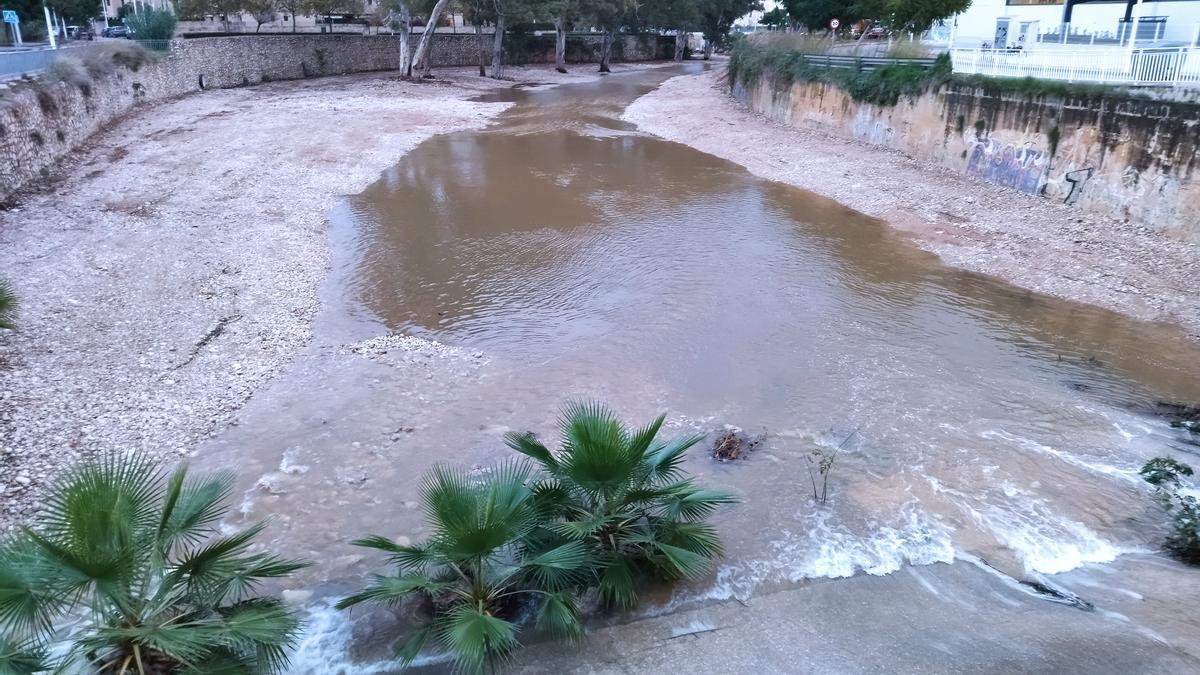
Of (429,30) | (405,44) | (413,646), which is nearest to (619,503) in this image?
(413,646)

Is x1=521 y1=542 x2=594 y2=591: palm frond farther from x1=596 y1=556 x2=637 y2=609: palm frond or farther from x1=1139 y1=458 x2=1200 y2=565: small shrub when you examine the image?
x1=1139 y1=458 x2=1200 y2=565: small shrub

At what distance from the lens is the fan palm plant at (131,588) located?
4375 millimetres

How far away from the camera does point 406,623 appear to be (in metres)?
6.66

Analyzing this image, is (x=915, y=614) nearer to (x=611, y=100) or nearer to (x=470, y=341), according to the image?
(x=470, y=341)

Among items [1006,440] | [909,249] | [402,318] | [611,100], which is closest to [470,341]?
[402,318]

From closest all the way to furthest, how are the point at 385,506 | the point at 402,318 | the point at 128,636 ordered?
the point at 128,636
the point at 385,506
the point at 402,318

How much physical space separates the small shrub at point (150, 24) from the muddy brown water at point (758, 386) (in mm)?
24012

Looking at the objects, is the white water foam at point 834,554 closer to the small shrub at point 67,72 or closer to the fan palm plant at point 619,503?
the fan palm plant at point 619,503

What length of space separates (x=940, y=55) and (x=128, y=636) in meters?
25.9

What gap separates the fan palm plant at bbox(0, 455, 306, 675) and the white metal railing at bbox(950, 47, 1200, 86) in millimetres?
18882

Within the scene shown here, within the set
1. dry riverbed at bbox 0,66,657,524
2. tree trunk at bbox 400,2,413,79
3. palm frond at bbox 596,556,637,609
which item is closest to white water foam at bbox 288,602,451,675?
palm frond at bbox 596,556,637,609

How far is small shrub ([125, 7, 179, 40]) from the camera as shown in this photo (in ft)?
115

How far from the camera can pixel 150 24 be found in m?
35.2

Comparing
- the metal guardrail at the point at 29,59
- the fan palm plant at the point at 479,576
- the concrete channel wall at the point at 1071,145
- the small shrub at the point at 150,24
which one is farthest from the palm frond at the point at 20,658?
the small shrub at the point at 150,24
